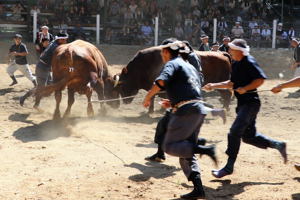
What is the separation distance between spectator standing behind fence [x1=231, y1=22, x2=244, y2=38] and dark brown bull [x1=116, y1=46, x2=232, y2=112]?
308 inches

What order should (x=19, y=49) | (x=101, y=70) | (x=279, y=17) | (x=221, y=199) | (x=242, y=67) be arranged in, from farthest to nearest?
(x=279, y=17) < (x=19, y=49) < (x=101, y=70) < (x=242, y=67) < (x=221, y=199)

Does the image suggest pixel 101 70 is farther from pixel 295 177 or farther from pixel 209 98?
pixel 295 177

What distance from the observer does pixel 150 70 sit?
11391 mm

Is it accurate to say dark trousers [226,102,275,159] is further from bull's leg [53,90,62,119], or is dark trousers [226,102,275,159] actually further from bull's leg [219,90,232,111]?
bull's leg [219,90,232,111]

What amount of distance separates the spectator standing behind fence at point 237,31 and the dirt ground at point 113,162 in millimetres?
8952

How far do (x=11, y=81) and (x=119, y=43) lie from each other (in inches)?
270

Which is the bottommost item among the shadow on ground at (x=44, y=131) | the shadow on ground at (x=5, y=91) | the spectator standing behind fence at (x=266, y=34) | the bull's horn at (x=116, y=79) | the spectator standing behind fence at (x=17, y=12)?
the shadow on ground at (x=44, y=131)

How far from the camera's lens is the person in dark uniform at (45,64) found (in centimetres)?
1085

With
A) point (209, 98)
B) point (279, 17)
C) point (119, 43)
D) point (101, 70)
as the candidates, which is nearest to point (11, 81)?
point (101, 70)

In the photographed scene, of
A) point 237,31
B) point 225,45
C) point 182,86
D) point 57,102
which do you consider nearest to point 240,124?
point 182,86

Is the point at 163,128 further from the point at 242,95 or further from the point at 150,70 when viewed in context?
the point at 150,70

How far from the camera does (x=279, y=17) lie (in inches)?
890

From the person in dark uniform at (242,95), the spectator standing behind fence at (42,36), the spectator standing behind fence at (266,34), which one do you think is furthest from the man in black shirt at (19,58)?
the spectator standing behind fence at (266,34)

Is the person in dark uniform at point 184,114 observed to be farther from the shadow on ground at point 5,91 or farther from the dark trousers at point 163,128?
the shadow on ground at point 5,91
